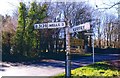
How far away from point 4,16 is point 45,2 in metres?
4.75

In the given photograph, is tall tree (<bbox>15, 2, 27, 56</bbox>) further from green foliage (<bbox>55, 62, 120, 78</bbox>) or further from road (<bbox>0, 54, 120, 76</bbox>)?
green foliage (<bbox>55, 62, 120, 78</bbox>)

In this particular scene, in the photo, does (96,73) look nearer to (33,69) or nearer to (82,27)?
(82,27)

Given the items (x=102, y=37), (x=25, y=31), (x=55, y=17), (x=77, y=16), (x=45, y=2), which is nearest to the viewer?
(x=25, y=31)

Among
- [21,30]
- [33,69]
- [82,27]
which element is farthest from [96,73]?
[21,30]

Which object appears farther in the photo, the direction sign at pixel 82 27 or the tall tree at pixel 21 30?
the tall tree at pixel 21 30

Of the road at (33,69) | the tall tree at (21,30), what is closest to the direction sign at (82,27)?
the road at (33,69)

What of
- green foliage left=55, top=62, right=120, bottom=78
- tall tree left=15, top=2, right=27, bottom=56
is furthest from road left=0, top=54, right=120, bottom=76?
tall tree left=15, top=2, right=27, bottom=56

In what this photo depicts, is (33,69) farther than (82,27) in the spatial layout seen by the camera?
Yes

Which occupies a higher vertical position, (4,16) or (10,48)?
(4,16)

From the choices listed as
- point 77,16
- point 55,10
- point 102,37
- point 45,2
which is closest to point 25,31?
point 45,2

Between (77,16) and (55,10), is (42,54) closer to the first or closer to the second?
(55,10)

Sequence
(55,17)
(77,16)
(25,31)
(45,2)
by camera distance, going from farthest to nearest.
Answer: (77,16) → (55,17) → (45,2) → (25,31)

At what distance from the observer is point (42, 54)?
86.9ft

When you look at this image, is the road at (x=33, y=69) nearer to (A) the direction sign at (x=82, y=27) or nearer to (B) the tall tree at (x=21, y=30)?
(B) the tall tree at (x=21, y=30)
